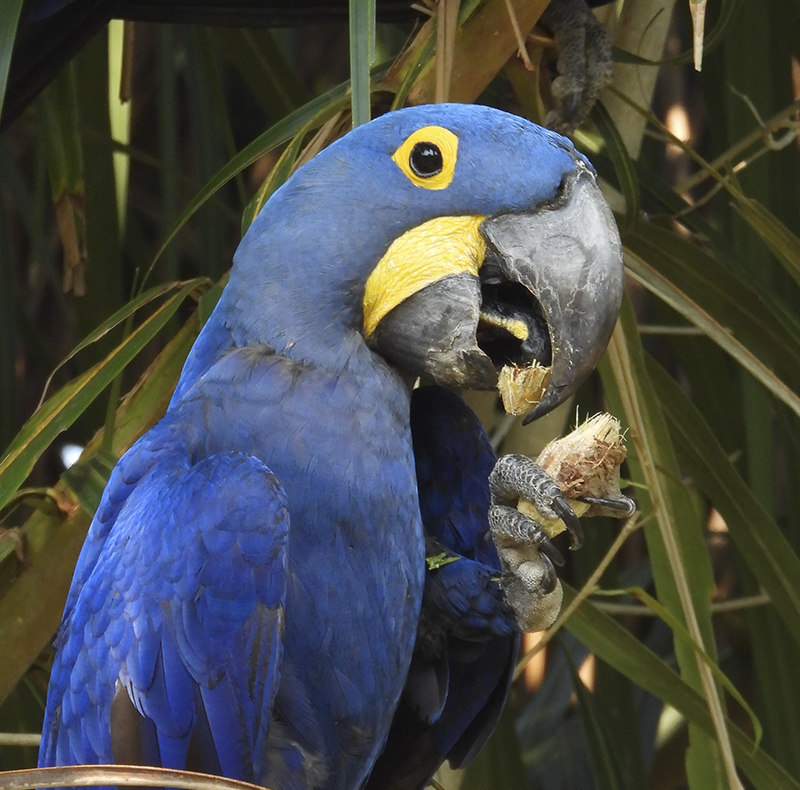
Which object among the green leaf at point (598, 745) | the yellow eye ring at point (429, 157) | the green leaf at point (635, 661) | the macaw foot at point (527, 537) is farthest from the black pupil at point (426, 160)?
the green leaf at point (598, 745)

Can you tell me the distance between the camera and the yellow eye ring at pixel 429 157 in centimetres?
81

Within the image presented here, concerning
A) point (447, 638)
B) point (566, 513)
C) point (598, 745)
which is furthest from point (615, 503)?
point (598, 745)

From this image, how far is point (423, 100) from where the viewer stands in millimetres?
969

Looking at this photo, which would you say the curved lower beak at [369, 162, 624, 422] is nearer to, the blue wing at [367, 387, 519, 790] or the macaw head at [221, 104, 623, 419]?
the macaw head at [221, 104, 623, 419]

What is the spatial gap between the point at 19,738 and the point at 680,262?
754 mm

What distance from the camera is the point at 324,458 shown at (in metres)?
0.82

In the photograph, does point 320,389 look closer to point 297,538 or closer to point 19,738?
point 297,538

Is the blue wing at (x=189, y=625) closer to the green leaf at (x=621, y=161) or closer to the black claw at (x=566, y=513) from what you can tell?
the black claw at (x=566, y=513)

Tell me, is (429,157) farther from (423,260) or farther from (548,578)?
(548,578)

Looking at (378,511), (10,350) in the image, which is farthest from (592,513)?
(10,350)

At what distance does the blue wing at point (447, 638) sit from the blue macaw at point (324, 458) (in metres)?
0.08

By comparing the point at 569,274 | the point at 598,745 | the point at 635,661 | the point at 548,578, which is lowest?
the point at 598,745

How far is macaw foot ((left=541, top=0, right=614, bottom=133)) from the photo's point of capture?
3.35 feet

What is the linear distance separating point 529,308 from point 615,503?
0.51 ft
